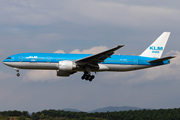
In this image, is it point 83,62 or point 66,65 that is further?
point 83,62

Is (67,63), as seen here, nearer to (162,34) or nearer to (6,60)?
(6,60)

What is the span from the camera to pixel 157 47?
46625mm

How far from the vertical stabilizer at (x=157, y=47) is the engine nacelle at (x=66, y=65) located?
45.8 feet

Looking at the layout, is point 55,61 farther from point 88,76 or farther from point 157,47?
point 157,47

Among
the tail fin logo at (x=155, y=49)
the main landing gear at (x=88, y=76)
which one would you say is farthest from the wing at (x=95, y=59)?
the tail fin logo at (x=155, y=49)

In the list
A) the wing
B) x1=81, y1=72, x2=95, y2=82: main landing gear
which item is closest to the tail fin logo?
the wing

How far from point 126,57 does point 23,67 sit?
644 inches

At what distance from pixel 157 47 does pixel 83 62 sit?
1557 centimetres

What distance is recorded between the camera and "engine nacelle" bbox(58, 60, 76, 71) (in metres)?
37.5

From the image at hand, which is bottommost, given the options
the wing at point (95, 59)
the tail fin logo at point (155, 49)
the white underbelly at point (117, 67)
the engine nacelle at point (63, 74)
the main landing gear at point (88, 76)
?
the main landing gear at point (88, 76)

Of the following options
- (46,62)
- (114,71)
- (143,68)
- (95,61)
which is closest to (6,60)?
(46,62)

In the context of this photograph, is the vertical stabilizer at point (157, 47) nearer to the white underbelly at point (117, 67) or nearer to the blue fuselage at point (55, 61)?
the blue fuselage at point (55, 61)

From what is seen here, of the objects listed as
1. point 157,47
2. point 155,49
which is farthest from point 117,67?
point 157,47

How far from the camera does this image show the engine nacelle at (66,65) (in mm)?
37531
